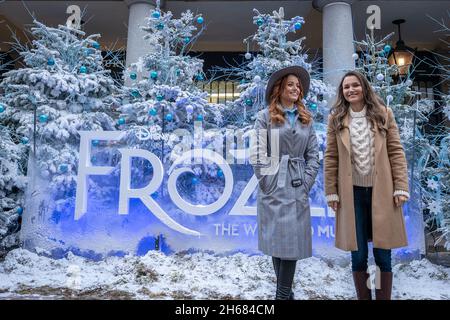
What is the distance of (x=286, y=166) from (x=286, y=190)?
0.17 m

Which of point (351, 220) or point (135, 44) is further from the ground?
point (135, 44)

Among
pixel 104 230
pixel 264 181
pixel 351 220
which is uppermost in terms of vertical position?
pixel 264 181

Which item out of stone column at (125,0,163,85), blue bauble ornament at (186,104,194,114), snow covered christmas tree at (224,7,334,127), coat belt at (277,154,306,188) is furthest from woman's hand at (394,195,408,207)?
stone column at (125,0,163,85)

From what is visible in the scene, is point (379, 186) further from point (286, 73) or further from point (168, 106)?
point (168, 106)

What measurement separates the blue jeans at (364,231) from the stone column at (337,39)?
4.47 meters

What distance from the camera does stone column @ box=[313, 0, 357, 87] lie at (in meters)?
6.75

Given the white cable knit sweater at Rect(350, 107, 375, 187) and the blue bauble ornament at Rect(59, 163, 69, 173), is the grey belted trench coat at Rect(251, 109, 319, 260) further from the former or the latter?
the blue bauble ornament at Rect(59, 163, 69, 173)

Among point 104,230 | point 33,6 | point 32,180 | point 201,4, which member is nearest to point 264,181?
point 104,230

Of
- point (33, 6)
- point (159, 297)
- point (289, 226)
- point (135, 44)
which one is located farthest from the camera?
point (33, 6)

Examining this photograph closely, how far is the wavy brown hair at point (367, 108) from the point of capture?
2.64 m

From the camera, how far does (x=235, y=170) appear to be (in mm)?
3992

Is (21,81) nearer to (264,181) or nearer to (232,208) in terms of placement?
(232,208)

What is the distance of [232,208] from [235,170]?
42cm

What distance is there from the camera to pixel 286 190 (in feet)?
8.50
